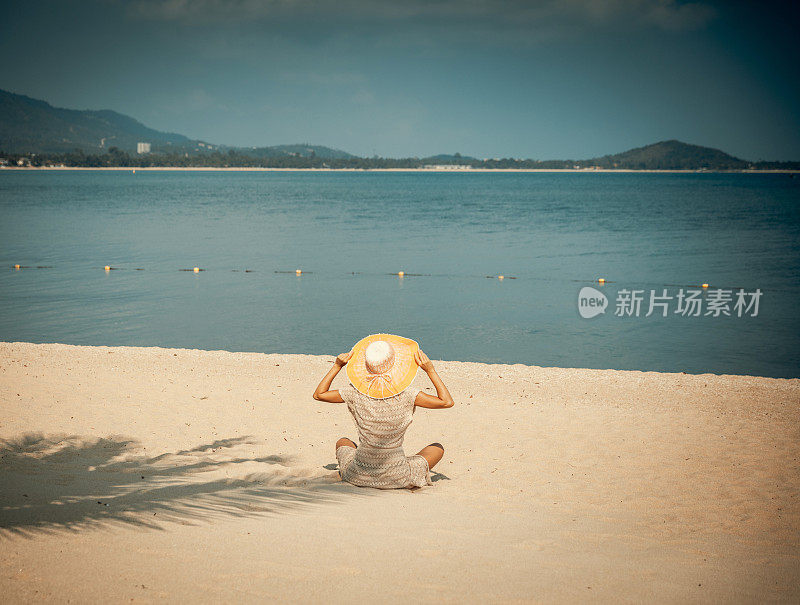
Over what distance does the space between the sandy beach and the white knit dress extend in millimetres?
191

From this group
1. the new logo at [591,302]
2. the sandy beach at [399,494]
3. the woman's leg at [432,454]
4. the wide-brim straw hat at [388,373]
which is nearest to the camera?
the sandy beach at [399,494]

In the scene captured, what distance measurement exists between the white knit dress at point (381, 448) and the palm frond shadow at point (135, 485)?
22 cm

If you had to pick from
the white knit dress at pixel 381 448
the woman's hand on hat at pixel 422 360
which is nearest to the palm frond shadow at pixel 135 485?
the white knit dress at pixel 381 448

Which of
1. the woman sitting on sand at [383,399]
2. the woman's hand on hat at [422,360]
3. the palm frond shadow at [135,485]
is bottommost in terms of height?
the palm frond shadow at [135,485]

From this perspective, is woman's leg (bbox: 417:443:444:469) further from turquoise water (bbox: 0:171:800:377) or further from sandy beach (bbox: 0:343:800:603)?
turquoise water (bbox: 0:171:800:377)

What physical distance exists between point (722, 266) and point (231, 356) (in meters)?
24.0

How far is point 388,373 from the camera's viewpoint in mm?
5348

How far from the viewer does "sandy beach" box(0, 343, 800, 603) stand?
4035 millimetres

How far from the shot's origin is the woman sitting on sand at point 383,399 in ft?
17.5

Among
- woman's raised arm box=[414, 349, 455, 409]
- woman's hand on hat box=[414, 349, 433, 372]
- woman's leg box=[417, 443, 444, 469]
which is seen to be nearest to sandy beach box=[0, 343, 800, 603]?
woman's leg box=[417, 443, 444, 469]

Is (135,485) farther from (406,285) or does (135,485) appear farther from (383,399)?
(406,285)

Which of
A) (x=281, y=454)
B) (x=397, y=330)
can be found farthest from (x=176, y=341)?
(x=281, y=454)

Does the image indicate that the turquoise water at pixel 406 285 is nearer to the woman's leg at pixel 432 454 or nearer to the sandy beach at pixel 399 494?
the sandy beach at pixel 399 494

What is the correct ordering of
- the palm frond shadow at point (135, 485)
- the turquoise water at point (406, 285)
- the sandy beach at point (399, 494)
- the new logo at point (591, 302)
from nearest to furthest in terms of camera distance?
1. the sandy beach at point (399, 494)
2. the palm frond shadow at point (135, 485)
3. the turquoise water at point (406, 285)
4. the new logo at point (591, 302)
